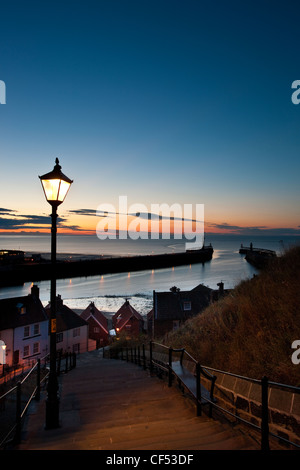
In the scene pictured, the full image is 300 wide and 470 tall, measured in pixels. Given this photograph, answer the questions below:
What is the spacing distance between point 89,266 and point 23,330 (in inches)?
2383

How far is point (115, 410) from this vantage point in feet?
17.6

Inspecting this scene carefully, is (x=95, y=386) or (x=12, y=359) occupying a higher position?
(x=95, y=386)

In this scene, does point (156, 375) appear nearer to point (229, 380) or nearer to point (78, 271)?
point (229, 380)

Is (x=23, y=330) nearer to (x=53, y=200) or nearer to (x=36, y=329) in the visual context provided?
(x=36, y=329)

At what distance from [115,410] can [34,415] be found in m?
1.47

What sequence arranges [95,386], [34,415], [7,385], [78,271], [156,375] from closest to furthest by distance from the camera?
[34,415], [95,386], [156,375], [7,385], [78,271]

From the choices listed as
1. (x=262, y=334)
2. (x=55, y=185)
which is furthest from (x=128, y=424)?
(x=55, y=185)

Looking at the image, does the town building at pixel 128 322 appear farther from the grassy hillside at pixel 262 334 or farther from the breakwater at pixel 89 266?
the breakwater at pixel 89 266

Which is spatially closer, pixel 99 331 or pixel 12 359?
pixel 12 359

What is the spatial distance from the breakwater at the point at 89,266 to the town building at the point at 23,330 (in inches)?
1465

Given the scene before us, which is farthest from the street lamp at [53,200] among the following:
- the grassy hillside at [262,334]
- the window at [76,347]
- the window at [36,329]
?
the window at [76,347]

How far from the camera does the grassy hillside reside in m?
5.12
